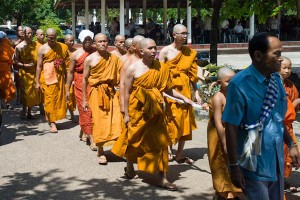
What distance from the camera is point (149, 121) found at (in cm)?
646

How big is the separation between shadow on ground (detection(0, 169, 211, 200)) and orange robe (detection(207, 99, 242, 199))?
2.24 feet

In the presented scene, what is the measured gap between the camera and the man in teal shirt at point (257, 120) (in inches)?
144

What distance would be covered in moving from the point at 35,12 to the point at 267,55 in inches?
1757

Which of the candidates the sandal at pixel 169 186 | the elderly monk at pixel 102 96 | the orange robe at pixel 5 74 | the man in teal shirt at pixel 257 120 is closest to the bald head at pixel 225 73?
the man in teal shirt at pixel 257 120

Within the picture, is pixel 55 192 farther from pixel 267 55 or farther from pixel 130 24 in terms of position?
pixel 130 24

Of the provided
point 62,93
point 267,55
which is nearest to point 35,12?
point 62,93

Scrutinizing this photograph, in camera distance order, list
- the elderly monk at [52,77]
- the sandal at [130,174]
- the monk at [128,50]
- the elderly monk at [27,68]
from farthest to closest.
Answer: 1. the elderly monk at [27,68]
2. the elderly monk at [52,77]
3. the monk at [128,50]
4. the sandal at [130,174]

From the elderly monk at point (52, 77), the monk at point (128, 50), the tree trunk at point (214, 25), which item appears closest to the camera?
the monk at point (128, 50)

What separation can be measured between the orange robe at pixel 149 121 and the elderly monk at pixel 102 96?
1.27 m

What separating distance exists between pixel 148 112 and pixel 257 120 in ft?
9.13

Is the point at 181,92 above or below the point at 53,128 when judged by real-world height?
above

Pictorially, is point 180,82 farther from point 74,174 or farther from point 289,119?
point 289,119

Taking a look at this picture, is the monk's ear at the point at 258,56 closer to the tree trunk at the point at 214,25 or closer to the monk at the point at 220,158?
the monk at the point at 220,158

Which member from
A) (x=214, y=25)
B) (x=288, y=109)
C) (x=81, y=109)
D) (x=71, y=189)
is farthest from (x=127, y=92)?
(x=214, y=25)
